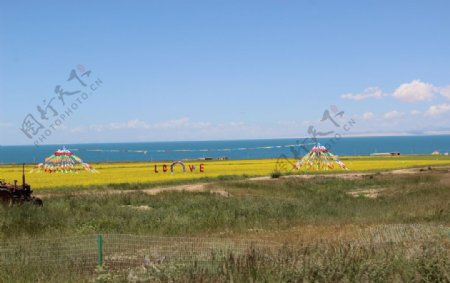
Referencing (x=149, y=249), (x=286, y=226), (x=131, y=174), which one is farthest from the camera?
(x=131, y=174)

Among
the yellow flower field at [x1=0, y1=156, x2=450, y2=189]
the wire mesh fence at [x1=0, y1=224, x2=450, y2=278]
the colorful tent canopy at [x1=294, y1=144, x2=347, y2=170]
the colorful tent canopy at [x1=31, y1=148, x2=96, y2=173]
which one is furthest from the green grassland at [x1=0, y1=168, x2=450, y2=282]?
the colorful tent canopy at [x1=31, y1=148, x2=96, y2=173]

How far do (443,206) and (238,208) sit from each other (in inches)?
306

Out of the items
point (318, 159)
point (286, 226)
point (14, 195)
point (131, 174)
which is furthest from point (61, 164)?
point (286, 226)

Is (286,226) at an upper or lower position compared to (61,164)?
lower

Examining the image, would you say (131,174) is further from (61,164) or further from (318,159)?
(318,159)

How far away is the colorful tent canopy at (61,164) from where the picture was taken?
64.0m

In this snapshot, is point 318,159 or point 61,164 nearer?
point 61,164

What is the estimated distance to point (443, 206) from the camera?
20891 mm

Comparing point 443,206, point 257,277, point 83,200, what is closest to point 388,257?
point 257,277

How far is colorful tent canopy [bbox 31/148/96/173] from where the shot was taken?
2518 inches

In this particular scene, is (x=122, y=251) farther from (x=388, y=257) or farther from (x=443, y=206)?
(x=443, y=206)

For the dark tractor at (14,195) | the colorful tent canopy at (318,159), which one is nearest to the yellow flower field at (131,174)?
the colorful tent canopy at (318,159)

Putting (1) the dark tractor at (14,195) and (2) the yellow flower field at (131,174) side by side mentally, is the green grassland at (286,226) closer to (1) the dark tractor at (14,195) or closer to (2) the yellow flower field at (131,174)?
(1) the dark tractor at (14,195)

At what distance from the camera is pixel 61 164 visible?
67375mm
